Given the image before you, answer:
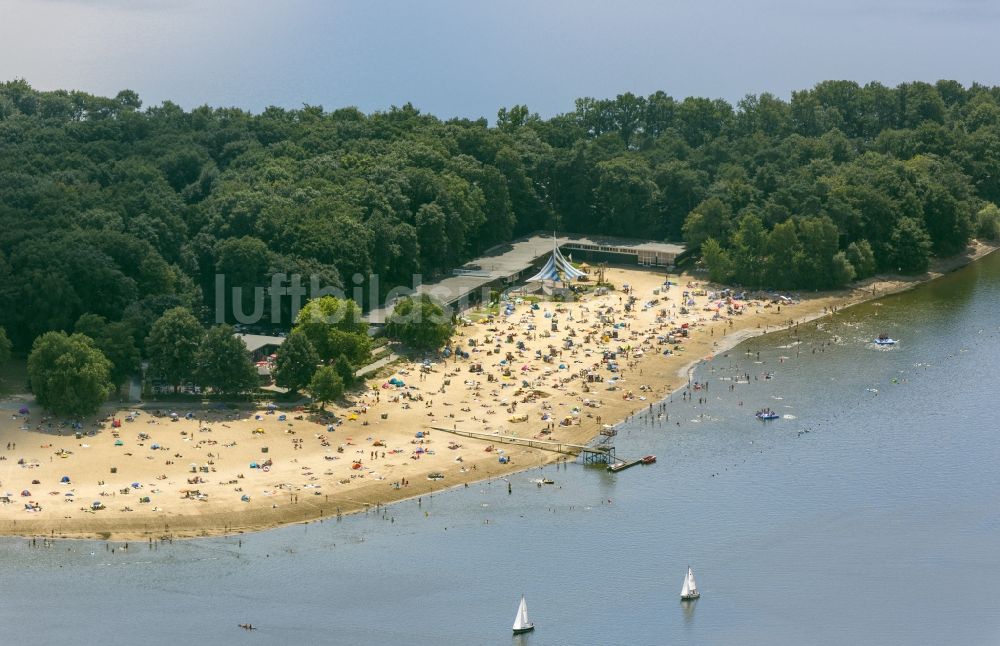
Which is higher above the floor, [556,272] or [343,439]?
[556,272]

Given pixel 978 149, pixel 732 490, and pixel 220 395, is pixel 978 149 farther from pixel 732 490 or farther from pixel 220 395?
pixel 220 395

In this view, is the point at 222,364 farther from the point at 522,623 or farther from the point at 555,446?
the point at 522,623

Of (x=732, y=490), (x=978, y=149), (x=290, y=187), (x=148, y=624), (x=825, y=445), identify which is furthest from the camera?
(x=978, y=149)

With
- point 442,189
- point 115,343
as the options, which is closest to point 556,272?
point 442,189

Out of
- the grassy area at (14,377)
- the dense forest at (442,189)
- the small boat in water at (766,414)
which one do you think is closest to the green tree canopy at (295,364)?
the dense forest at (442,189)

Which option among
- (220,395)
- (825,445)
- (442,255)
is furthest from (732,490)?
(442,255)

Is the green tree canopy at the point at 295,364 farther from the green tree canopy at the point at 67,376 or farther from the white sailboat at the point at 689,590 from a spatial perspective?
the white sailboat at the point at 689,590
